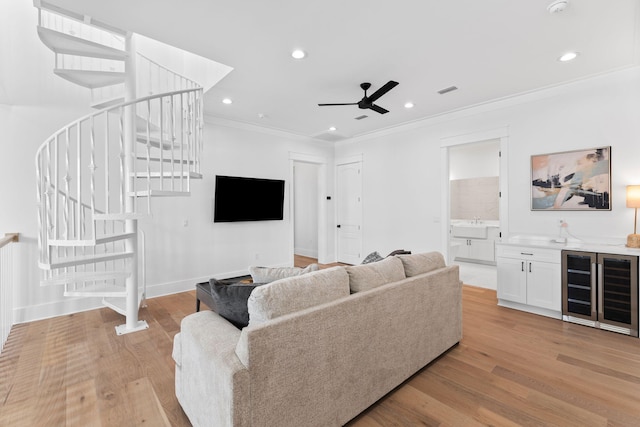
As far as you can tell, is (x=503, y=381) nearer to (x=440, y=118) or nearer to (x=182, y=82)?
(x=440, y=118)

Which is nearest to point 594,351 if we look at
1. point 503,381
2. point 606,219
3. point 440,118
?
point 503,381

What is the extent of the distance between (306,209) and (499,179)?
456cm

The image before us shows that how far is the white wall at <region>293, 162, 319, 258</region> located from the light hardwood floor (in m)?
4.51

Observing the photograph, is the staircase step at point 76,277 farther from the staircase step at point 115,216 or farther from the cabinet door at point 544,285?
the cabinet door at point 544,285

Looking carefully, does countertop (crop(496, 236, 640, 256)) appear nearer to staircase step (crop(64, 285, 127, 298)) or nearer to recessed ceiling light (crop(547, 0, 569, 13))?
recessed ceiling light (crop(547, 0, 569, 13))

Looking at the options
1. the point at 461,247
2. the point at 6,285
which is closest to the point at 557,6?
the point at 461,247

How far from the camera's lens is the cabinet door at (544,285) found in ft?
10.8

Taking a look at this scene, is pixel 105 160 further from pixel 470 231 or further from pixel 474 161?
pixel 474 161

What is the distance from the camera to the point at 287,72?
3.32m

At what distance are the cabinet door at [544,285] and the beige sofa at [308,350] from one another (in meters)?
2.10

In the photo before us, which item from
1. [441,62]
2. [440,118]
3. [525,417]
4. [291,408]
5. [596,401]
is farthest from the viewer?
[440,118]

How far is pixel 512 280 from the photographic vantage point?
11.9 ft

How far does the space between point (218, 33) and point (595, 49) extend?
3.71 m

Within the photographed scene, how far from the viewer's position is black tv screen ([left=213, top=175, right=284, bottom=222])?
484 centimetres
